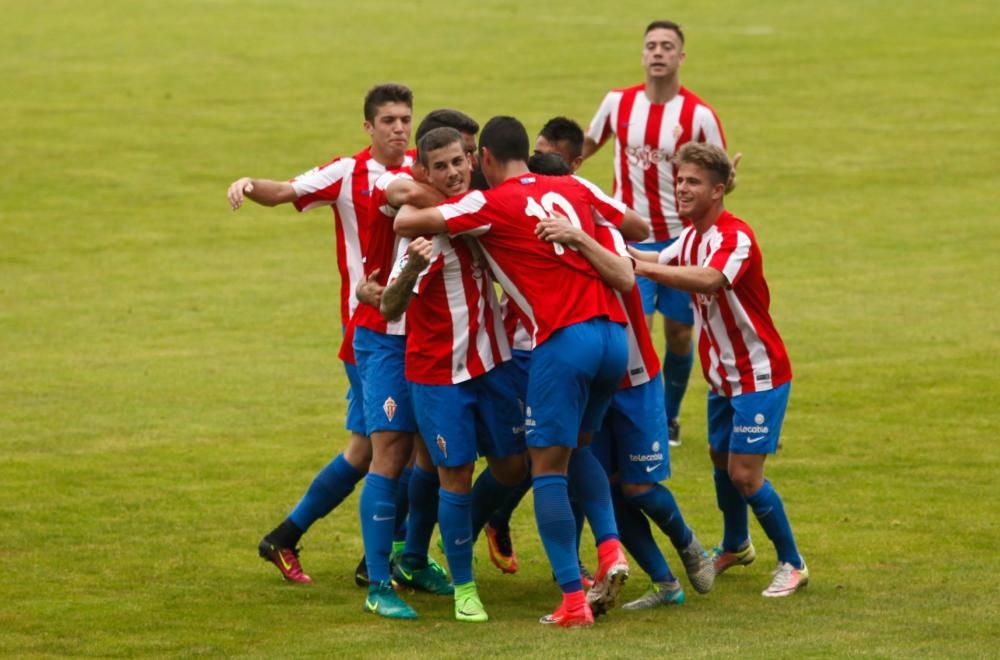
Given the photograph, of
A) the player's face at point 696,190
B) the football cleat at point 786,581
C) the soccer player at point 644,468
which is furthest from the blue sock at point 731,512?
the player's face at point 696,190

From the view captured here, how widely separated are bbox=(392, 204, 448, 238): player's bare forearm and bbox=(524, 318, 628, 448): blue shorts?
692mm

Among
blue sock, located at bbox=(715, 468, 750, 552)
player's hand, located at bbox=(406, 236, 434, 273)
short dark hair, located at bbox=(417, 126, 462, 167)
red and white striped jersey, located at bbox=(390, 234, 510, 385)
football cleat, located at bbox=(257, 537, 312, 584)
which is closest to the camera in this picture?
player's hand, located at bbox=(406, 236, 434, 273)

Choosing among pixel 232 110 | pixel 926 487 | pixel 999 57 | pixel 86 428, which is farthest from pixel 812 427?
pixel 999 57

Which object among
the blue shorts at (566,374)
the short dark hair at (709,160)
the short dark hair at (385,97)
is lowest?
the blue shorts at (566,374)

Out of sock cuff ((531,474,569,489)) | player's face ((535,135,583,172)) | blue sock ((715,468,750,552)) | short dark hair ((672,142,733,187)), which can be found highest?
player's face ((535,135,583,172))

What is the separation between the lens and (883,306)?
1666 cm

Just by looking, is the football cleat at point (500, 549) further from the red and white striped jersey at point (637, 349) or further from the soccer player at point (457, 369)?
the red and white striped jersey at point (637, 349)

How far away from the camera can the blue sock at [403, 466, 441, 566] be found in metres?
8.52

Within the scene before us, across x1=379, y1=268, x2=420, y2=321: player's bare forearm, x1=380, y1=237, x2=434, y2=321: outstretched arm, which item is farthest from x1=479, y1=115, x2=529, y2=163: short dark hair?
x1=379, y1=268, x2=420, y2=321: player's bare forearm

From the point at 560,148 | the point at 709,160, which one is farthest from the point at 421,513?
the point at 709,160

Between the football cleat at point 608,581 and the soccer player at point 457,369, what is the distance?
58cm

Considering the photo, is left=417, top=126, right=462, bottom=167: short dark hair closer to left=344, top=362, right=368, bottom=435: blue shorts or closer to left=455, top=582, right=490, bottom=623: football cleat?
left=344, top=362, right=368, bottom=435: blue shorts

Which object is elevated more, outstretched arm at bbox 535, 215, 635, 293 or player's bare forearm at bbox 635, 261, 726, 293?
outstretched arm at bbox 535, 215, 635, 293

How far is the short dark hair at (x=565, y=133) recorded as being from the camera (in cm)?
918
